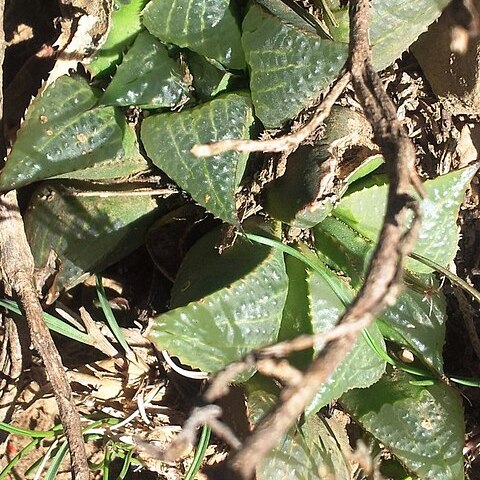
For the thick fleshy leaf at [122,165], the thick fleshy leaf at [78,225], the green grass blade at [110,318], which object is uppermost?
the thick fleshy leaf at [122,165]

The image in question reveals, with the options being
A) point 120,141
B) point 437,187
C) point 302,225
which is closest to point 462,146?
point 437,187

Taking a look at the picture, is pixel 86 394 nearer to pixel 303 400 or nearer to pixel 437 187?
pixel 437 187

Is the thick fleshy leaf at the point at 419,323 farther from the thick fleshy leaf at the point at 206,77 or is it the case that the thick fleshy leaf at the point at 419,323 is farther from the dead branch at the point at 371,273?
the dead branch at the point at 371,273

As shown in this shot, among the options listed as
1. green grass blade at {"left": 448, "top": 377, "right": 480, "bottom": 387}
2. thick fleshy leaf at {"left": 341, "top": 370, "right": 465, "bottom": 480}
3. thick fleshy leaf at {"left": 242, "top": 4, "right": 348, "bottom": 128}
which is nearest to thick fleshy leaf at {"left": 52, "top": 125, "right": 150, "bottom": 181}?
thick fleshy leaf at {"left": 242, "top": 4, "right": 348, "bottom": 128}

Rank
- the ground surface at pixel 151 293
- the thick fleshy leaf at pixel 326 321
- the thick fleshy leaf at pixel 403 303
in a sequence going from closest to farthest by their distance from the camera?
the thick fleshy leaf at pixel 326 321 → the thick fleshy leaf at pixel 403 303 → the ground surface at pixel 151 293

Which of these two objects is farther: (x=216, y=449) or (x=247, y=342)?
(x=216, y=449)

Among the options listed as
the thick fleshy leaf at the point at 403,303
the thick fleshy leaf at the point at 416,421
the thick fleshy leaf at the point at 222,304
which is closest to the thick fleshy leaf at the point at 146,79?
the thick fleshy leaf at the point at 222,304
